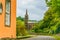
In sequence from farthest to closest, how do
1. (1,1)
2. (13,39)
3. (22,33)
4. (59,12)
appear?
(22,33) < (59,12) < (13,39) < (1,1)

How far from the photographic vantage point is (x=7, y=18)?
13.6m

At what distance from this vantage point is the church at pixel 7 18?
12919 mm

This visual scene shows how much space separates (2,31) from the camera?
13.0m

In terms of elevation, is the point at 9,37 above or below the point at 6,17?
below

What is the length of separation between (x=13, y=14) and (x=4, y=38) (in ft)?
5.36

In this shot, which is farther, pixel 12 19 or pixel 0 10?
pixel 12 19

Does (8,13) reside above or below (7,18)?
above

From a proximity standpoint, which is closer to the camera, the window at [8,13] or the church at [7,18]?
the church at [7,18]

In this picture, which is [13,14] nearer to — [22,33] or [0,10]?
[0,10]

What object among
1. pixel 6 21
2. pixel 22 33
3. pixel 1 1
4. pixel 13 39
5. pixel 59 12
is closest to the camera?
pixel 1 1

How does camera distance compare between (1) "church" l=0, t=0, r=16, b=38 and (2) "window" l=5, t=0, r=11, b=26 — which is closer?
(1) "church" l=0, t=0, r=16, b=38

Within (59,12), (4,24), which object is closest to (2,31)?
(4,24)

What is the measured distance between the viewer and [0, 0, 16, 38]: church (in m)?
12.9

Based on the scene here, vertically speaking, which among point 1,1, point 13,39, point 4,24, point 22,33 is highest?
point 1,1
